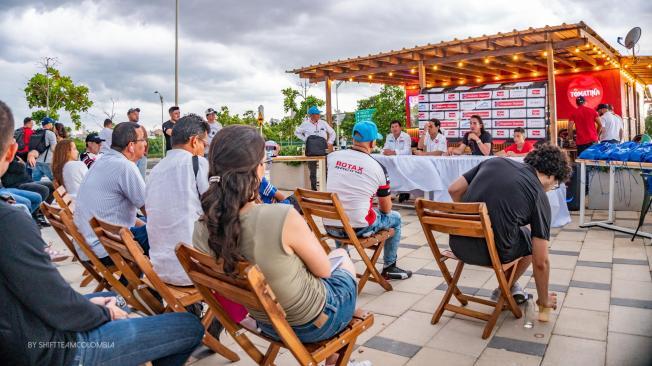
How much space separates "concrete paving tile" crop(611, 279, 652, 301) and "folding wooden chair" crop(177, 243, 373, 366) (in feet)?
8.18

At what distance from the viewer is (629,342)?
2.68 meters

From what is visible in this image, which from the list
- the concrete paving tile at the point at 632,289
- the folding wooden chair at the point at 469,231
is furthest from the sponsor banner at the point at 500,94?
the folding wooden chair at the point at 469,231

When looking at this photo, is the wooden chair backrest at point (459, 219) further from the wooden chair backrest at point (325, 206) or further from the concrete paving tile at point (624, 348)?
the concrete paving tile at point (624, 348)

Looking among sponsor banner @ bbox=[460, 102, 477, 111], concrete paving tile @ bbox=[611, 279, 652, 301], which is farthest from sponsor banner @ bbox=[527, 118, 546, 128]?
concrete paving tile @ bbox=[611, 279, 652, 301]

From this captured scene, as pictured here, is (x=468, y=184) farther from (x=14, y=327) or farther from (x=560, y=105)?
(x=560, y=105)

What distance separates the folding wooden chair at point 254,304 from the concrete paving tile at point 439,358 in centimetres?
68

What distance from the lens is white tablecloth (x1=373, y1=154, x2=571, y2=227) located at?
7.23 metres

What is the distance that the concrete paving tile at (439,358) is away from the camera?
2.51 metres

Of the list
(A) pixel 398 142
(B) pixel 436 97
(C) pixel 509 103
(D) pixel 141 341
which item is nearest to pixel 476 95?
(C) pixel 509 103

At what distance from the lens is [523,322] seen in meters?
3.03

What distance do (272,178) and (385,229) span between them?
671 centimetres

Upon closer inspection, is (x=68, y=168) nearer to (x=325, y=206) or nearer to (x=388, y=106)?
(x=325, y=206)

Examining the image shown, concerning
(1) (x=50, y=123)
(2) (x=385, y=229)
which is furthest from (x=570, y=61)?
(1) (x=50, y=123)

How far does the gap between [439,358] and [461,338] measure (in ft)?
1.07
